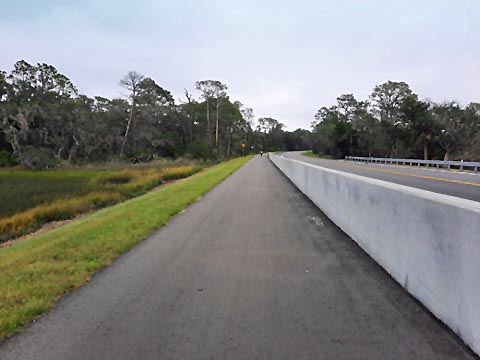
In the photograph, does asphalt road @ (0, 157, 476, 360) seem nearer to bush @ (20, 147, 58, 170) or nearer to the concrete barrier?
the concrete barrier

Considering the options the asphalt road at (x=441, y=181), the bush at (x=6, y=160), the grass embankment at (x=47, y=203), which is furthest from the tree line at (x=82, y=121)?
the asphalt road at (x=441, y=181)

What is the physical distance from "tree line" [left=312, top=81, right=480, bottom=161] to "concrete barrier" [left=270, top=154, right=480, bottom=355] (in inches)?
1517

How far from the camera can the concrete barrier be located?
316 cm

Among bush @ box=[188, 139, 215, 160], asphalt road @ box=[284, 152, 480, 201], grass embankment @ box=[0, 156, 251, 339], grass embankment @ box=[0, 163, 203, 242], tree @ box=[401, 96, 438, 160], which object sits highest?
tree @ box=[401, 96, 438, 160]

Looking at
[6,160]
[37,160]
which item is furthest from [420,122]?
[6,160]

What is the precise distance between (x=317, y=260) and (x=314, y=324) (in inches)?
88.4

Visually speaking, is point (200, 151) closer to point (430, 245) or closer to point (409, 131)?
point (409, 131)

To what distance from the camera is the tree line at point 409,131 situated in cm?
4975

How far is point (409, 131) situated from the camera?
179 feet

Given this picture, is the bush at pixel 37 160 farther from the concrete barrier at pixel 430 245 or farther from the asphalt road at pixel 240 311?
the concrete barrier at pixel 430 245

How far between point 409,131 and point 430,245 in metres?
56.4

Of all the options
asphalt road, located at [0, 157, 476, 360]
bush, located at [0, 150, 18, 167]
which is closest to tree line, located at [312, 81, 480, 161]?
asphalt road, located at [0, 157, 476, 360]

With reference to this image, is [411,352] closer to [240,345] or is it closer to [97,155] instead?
[240,345]

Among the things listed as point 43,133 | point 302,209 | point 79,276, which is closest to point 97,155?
point 43,133
